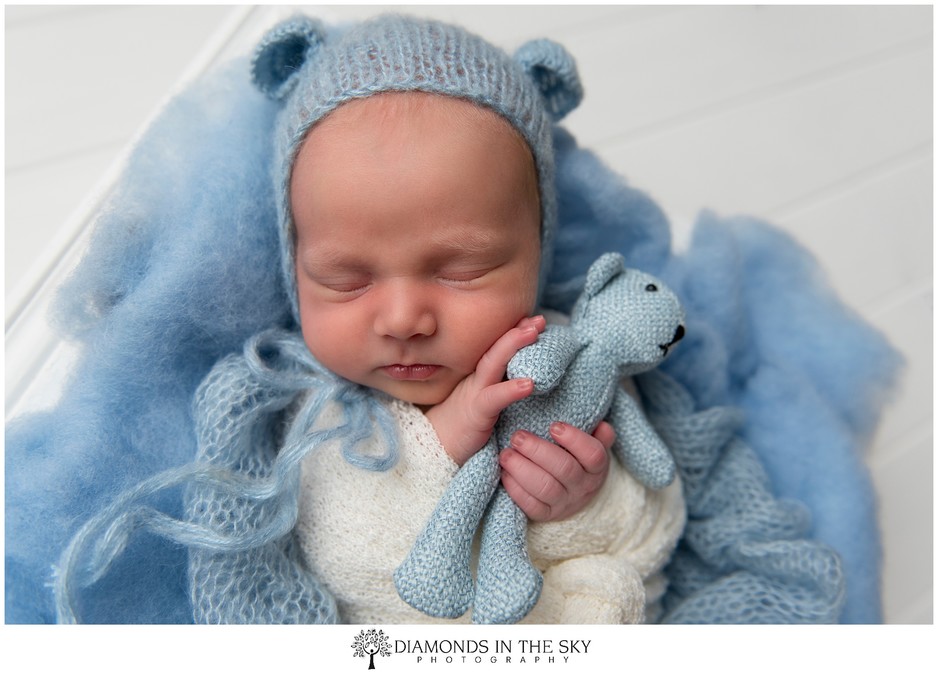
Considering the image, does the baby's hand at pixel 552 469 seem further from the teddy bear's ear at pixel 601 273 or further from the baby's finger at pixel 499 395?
the teddy bear's ear at pixel 601 273

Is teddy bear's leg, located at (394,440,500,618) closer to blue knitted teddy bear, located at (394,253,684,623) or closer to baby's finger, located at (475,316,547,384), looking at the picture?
blue knitted teddy bear, located at (394,253,684,623)

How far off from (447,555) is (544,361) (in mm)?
244

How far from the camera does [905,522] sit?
1.39 meters

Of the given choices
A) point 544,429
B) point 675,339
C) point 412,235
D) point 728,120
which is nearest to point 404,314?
point 412,235

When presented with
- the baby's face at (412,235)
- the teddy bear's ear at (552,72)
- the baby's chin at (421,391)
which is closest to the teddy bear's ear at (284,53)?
the baby's face at (412,235)

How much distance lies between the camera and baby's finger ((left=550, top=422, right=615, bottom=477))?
3.15 feet

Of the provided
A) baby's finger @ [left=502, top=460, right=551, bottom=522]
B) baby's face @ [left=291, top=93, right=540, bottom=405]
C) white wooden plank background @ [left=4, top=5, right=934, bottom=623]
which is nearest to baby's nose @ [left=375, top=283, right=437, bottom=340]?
baby's face @ [left=291, top=93, right=540, bottom=405]

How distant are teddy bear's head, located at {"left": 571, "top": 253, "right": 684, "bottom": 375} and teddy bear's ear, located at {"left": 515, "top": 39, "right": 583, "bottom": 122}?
0.24 metres

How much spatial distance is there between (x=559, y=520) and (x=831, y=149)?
113cm

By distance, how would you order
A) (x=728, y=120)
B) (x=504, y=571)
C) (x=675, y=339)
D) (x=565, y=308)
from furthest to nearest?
(x=728, y=120)
(x=565, y=308)
(x=675, y=339)
(x=504, y=571)

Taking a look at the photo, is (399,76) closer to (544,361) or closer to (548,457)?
(544,361)
